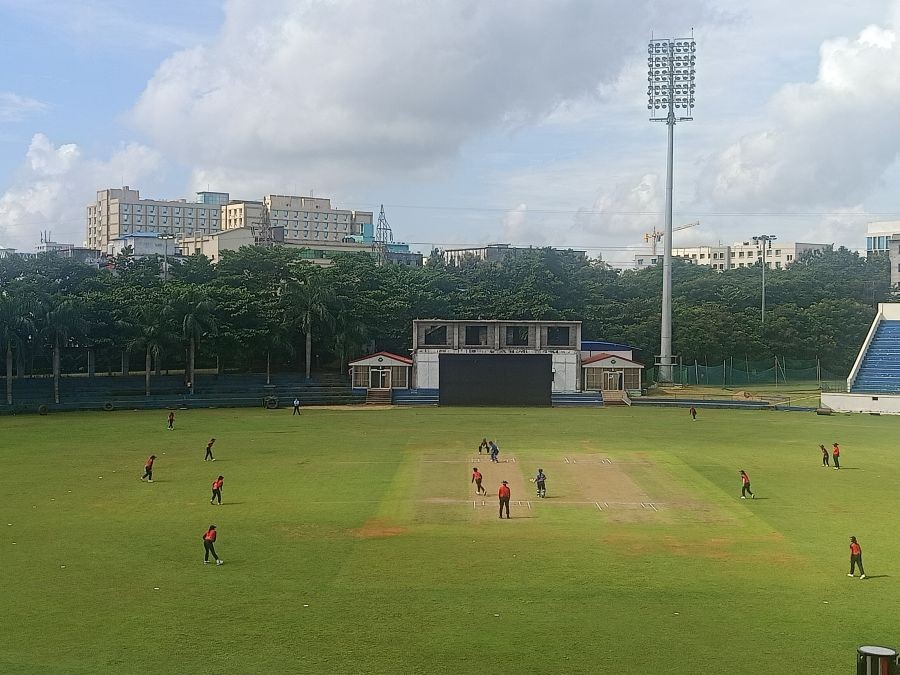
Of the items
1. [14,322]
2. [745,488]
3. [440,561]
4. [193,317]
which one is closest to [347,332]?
A: [193,317]

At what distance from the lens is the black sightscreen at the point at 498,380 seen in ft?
268

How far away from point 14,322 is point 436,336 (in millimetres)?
34266

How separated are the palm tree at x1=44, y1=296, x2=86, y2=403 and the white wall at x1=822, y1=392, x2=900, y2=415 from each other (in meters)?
60.1

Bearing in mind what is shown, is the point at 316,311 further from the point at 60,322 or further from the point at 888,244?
the point at 888,244

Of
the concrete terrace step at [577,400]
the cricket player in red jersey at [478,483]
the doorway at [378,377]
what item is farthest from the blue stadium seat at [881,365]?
the cricket player in red jersey at [478,483]

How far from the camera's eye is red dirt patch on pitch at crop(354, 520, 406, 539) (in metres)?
31.6

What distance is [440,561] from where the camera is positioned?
28125 mm

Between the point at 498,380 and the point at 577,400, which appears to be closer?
the point at 498,380

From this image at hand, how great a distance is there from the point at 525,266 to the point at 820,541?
82.6m

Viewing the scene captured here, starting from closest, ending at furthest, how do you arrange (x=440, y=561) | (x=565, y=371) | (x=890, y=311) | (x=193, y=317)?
(x=440, y=561) < (x=193, y=317) < (x=565, y=371) < (x=890, y=311)

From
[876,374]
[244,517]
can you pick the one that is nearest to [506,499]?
[244,517]

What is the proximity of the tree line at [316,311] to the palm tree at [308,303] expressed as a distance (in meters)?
0.12

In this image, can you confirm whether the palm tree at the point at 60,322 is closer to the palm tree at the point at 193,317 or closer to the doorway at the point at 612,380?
the palm tree at the point at 193,317

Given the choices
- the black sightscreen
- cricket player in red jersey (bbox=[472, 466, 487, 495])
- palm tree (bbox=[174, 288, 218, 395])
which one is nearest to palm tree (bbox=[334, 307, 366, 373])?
the black sightscreen
